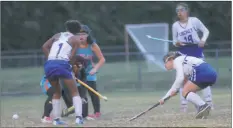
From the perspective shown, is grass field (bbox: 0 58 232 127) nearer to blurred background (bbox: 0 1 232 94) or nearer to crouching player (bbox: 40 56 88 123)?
blurred background (bbox: 0 1 232 94)

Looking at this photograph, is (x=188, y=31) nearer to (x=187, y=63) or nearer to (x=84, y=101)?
(x=187, y=63)

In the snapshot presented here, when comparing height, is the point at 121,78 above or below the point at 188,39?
below

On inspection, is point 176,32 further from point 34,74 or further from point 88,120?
point 34,74

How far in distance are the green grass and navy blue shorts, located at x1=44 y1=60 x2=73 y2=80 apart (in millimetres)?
10160

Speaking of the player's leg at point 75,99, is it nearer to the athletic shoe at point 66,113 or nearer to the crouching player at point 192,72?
the athletic shoe at point 66,113

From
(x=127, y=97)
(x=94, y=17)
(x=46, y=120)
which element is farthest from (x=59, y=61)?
(x=94, y=17)

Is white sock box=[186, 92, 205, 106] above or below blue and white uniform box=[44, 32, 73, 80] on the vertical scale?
below

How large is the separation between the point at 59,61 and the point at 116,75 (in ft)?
40.5

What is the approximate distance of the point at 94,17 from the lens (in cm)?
3453

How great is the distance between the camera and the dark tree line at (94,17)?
3294cm

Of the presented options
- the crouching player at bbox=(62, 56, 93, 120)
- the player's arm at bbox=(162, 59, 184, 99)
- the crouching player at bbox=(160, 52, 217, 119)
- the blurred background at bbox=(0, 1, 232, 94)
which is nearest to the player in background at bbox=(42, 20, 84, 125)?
the crouching player at bbox=(62, 56, 93, 120)

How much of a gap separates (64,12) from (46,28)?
3.82 feet

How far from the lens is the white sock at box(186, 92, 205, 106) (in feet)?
34.9

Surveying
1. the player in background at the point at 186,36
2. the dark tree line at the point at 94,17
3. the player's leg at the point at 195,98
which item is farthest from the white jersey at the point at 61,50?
the dark tree line at the point at 94,17
